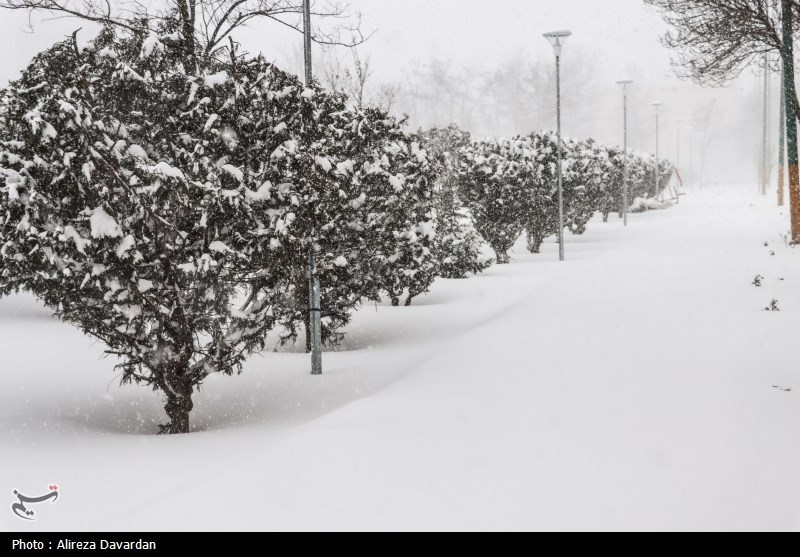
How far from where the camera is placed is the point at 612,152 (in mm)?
34906

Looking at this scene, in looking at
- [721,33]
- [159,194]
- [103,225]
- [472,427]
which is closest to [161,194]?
[159,194]

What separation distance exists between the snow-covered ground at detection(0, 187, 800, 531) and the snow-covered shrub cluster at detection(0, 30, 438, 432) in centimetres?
115

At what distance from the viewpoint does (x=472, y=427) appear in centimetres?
596

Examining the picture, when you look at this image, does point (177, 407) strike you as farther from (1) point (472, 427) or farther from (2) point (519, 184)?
(2) point (519, 184)

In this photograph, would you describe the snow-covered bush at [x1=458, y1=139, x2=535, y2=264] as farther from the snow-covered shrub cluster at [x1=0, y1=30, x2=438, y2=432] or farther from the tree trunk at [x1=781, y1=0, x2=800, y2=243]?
the snow-covered shrub cluster at [x1=0, y1=30, x2=438, y2=432]

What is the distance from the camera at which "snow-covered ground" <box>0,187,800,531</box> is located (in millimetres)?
4418

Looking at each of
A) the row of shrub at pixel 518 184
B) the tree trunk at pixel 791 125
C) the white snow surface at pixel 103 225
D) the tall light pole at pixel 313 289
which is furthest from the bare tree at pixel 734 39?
the white snow surface at pixel 103 225

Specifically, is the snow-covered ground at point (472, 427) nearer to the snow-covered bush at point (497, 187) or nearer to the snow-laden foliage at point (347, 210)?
the snow-laden foliage at point (347, 210)

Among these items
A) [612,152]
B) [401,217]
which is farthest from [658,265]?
[612,152]

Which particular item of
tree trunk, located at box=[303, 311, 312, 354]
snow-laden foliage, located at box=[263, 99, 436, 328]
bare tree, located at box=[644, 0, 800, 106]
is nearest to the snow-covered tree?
snow-laden foliage, located at box=[263, 99, 436, 328]

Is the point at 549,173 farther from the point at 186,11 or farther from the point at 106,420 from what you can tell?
the point at 106,420

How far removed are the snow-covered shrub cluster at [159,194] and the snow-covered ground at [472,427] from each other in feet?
3.78

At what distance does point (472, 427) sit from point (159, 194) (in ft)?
11.7

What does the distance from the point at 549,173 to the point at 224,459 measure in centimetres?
1860
